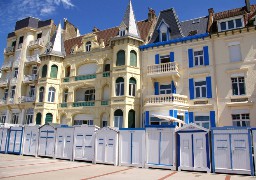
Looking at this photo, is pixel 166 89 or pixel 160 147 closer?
pixel 160 147

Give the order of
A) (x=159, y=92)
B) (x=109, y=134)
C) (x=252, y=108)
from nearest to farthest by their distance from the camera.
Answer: (x=109, y=134), (x=252, y=108), (x=159, y=92)

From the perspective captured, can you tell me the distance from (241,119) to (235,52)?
233 inches

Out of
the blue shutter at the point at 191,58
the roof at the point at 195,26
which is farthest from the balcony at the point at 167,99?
the roof at the point at 195,26

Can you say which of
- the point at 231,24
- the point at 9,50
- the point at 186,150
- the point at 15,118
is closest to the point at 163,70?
the point at 231,24

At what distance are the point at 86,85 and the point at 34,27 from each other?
13736 mm

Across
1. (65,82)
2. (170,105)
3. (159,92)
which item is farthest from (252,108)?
(65,82)

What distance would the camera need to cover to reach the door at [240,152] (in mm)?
11734

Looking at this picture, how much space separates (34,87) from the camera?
1196 inches

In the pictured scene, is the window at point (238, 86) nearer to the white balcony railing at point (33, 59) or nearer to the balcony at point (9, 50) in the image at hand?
the white balcony railing at point (33, 59)

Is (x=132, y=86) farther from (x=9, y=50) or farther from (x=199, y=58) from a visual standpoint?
(x=9, y=50)

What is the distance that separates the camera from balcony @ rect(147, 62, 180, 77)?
21775 millimetres

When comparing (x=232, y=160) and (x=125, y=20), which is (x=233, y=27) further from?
(x=232, y=160)

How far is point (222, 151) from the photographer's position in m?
12.3

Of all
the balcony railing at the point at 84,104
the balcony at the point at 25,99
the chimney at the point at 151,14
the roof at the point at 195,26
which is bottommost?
the balcony railing at the point at 84,104
